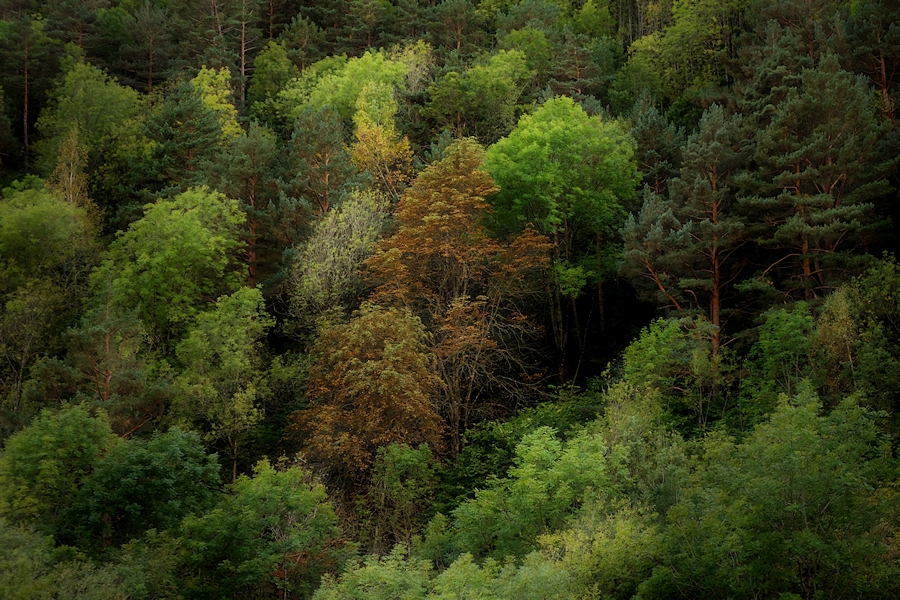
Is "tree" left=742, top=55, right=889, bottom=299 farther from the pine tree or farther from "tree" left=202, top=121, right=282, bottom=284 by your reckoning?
"tree" left=202, top=121, right=282, bottom=284

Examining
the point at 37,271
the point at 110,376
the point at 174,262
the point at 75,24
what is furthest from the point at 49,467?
the point at 75,24

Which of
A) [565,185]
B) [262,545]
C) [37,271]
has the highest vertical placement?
[565,185]

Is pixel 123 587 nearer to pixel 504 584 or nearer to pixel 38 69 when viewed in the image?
pixel 504 584

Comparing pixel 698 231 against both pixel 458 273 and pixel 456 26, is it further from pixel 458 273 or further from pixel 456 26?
pixel 456 26

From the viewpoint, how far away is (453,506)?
28.9 metres

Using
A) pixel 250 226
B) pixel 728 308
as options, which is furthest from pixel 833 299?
pixel 250 226

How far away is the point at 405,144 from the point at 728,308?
1877 cm

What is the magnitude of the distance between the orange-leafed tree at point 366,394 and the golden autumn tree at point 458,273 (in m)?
2.01

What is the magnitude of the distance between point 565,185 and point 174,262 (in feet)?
60.0

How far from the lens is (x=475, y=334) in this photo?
32.3m

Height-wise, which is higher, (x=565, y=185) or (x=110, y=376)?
(x=565, y=185)

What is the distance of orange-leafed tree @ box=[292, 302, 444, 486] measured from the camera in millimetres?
29250

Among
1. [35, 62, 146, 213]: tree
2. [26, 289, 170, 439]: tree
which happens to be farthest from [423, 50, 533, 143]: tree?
[26, 289, 170, 439]: tree

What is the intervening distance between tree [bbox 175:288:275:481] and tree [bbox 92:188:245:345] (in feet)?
11.5
